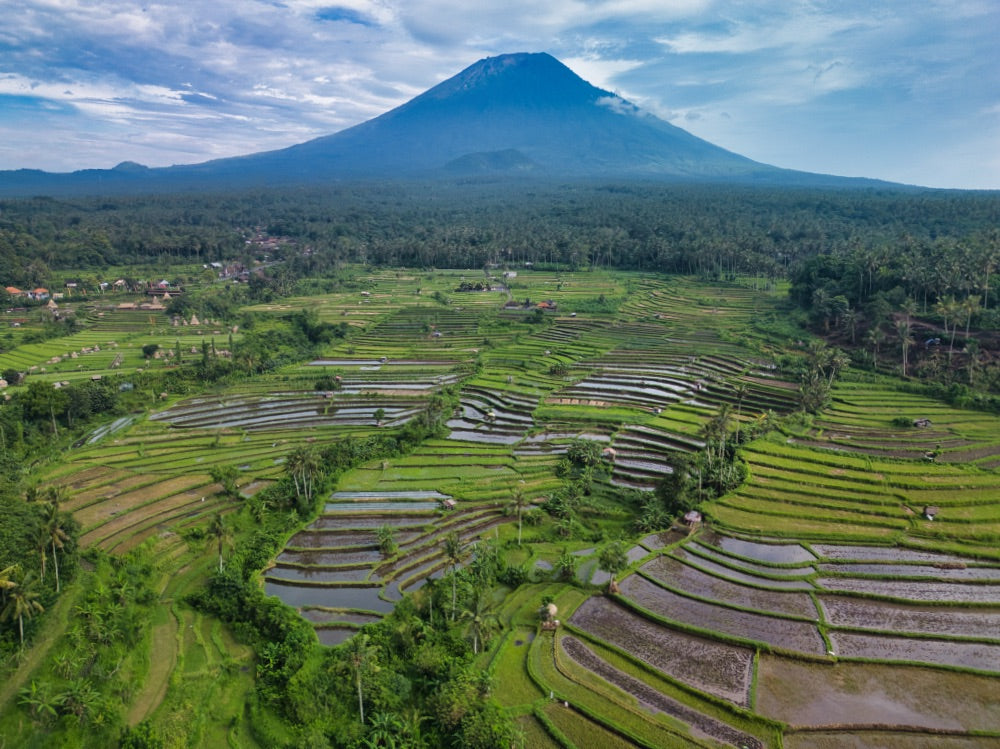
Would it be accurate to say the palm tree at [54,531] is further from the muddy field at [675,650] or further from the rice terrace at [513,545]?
the muddy field at [675,650]

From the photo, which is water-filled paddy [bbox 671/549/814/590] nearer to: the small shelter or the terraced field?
the terraced field

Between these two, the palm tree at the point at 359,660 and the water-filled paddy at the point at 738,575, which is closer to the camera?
the palm tree at the point at 359,660

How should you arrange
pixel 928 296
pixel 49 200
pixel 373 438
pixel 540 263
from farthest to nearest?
pixel 49 200 < pixel 540 263 < pixel 928 296 < pixel 373 438

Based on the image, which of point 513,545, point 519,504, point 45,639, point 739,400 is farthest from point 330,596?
point 739,400

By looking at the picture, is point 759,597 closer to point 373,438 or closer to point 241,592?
point 241,592

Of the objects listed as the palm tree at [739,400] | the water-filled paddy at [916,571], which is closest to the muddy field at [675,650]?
the water-filled paddy at [916,571]

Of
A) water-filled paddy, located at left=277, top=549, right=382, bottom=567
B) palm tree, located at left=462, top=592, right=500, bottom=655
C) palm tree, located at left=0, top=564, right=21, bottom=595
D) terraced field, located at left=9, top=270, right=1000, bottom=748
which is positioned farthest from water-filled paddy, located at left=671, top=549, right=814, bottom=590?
palm tree, located at left=0, top=564, right=21, bottom=595

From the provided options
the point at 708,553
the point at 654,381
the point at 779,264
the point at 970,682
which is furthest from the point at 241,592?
the point at 779,264

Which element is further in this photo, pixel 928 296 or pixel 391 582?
pixel 928 296

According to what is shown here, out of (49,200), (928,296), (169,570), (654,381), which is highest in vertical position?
(49,200)
